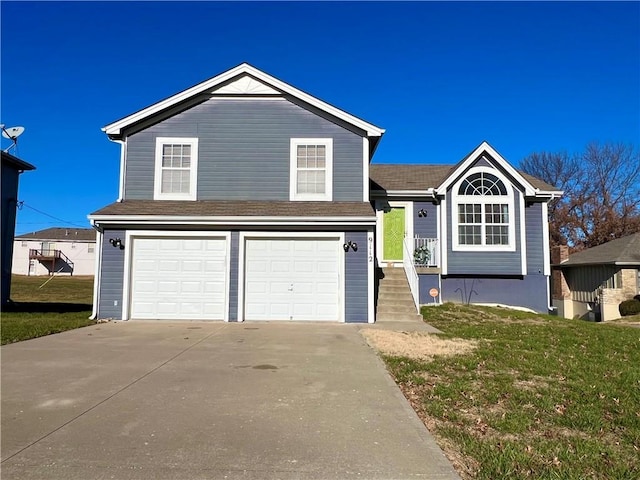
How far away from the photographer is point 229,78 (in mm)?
13242

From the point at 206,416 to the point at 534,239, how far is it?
47.9 feet

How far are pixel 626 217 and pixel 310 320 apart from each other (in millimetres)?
34618

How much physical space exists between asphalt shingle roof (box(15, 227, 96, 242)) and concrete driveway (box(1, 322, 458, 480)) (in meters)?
50.2

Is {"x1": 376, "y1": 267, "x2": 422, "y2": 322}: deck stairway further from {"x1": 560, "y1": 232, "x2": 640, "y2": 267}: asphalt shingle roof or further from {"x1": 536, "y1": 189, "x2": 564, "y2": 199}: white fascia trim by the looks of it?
{"x1": 560, "y1": 232, "x2": 640, "y2": 267}: asphalt shingle roof

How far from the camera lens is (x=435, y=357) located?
24.1 ft

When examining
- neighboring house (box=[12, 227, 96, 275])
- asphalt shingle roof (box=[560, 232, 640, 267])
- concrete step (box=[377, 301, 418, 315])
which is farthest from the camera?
neighboring house (box=[12, 227, 96, 275])

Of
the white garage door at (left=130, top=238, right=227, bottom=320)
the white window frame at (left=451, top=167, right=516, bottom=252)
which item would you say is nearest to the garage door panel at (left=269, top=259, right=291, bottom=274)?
the white garage door at (left=130, top=238, right=227, bottom=320)

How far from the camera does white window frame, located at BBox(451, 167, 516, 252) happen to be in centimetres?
1570

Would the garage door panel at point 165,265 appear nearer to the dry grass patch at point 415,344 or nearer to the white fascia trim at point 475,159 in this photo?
the dry grass patch at point 415,344

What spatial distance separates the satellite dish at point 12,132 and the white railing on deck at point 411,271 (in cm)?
1499

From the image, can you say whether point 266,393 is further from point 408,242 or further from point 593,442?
point 408,242

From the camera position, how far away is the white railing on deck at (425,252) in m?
15.9

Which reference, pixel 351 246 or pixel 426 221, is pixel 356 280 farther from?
pixel 426 221

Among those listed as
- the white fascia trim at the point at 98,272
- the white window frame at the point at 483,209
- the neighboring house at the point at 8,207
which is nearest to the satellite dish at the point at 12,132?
the neighboring house at the point at 8,207
